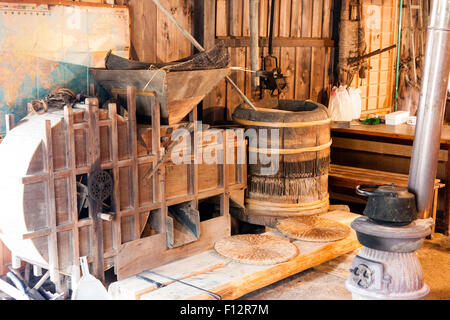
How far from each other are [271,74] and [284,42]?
0.78 meters

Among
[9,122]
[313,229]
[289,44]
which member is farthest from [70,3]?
[289,44]

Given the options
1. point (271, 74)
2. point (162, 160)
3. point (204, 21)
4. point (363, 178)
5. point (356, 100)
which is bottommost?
point (363, 178)

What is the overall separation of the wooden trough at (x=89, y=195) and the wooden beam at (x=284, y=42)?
5.35 feet

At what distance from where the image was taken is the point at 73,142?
443 cm

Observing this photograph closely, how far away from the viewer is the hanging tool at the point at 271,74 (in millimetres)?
7008

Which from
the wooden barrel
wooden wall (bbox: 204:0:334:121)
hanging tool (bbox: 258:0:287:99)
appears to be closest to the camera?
the wooden barrel

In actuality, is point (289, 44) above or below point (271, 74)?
above

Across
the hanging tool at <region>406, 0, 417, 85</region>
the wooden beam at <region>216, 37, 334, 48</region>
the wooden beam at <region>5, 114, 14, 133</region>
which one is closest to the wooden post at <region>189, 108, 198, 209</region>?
the wooden beam at <region>216, 37, 334, 48</region>

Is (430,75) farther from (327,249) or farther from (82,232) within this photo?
(82,232)

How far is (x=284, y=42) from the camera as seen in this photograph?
7.52 metres

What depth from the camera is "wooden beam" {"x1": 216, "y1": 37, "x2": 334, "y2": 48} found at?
6.74m

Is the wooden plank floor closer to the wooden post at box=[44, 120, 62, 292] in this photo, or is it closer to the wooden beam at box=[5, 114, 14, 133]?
the wooden post at box=[44, 120, 62, 292]

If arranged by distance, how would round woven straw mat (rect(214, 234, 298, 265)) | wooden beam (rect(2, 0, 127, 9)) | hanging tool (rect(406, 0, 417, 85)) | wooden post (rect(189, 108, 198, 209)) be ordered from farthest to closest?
1. hanging tool (rect(406, 0, 417, 85))
2. wooden post (rect(189, 108, 198, 209))
3. round woven straw mat (rect(214, 234, 298, 265))
4. wooden beam (rect(2, 0, 127, 9))

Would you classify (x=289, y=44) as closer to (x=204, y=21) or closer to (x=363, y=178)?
(x=204, y=21)
